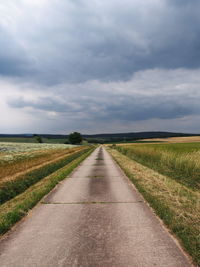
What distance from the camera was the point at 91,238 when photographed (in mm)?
3801

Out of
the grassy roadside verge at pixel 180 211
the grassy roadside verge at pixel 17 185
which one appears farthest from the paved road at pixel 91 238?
the grassy roadside verge at pixel 17 185

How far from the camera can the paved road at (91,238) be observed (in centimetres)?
310

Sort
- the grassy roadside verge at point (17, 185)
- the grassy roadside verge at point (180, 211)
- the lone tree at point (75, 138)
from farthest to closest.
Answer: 1. the lone tree at point (75, 138)
2. the grassy roadside verge at point (17, 185)
3. the grassy roadside verge at point (180, 211)

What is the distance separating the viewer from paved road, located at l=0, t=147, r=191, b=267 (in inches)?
122

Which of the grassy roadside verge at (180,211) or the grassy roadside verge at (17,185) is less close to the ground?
the grassy roadside verge at (180,211)

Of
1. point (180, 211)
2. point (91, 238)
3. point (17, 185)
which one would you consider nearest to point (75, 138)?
point (17, 185)

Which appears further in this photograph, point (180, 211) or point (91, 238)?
point (180, 211)

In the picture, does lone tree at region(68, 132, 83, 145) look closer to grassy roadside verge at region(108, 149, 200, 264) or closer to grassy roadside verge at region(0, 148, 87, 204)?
grassy roadside verge at region(0, 148, 87, 204)

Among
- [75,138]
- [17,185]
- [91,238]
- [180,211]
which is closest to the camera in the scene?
[91,238]

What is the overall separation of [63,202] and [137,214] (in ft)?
9.18

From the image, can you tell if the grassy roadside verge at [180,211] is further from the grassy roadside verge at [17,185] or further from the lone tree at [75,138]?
the lone tree at [75,138]

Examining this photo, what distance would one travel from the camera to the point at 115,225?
14.5ft

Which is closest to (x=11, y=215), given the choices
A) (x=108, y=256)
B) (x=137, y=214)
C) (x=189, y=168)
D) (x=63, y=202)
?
(x=63, y=202)

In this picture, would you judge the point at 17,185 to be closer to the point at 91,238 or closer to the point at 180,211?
the point at 91,238
